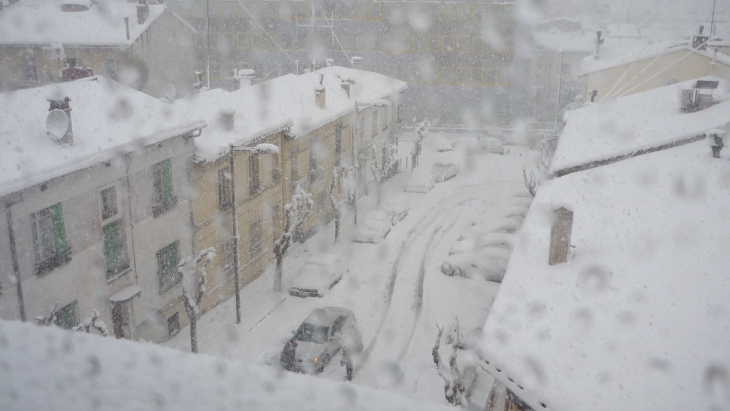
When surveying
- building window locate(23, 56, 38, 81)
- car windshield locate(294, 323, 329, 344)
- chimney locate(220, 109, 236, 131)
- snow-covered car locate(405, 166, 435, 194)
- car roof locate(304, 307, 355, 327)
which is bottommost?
car windshield locate(294, 323, 329, 344)

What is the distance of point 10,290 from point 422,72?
40.8m

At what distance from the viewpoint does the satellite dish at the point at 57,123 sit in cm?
1171

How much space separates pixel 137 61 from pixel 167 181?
18.2 m

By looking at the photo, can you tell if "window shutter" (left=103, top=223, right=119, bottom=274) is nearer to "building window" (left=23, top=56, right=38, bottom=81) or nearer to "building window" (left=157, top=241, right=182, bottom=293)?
"building window" (left=157, top=241, right=182, bottom=293)

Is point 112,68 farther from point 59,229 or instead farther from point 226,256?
point 59,229

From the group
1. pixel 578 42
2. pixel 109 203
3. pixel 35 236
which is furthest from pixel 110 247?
pixel 578 42

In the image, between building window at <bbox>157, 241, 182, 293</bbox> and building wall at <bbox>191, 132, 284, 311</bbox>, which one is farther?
building wall at <bbox>191, 132, 284, 311</bbox>

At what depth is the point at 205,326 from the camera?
16.8 metres

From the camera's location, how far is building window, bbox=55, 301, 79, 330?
40.9 ft

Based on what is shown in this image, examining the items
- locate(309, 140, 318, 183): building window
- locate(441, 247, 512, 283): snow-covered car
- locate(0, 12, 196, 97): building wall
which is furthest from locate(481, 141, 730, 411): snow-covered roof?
locate(0, 12, 196, 97): building wall

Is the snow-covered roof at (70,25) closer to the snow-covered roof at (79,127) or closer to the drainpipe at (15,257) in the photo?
the snow-covered roof at (79,127)

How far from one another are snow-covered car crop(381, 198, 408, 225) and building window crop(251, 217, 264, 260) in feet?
23.2

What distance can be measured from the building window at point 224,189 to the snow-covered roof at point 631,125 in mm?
8979

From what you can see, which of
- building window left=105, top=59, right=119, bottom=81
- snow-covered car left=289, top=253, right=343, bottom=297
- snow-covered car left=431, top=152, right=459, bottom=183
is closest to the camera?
snow-covered car left=289, top=253, right=343, bottom=297
